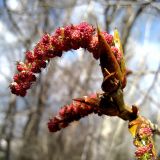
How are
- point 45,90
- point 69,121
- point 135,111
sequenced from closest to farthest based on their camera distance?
point 135,111 < point 69,121 < point 45,90

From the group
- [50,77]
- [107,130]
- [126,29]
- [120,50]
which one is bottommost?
[120,50]

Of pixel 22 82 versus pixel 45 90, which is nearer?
pixel 22 82

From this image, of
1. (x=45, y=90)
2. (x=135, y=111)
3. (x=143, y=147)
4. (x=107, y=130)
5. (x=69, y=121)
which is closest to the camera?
(x=143, y=147)

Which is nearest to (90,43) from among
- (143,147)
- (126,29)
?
(143,147)

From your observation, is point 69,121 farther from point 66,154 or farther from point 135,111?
point 66,154

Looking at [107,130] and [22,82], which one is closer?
[22,82]

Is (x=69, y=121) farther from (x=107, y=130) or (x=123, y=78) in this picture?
(x=107, y=130)

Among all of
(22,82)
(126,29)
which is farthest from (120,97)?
(126,29)

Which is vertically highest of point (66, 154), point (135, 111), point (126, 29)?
point (66, 154)

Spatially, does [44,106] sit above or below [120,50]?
above
